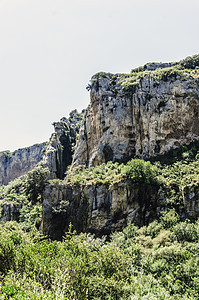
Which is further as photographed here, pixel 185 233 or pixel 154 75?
pixel 154 75

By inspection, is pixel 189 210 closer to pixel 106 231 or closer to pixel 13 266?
pixel 106 231

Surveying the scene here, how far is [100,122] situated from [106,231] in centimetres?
2607

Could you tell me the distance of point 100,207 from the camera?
3183cm

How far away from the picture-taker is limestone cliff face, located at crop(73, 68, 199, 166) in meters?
41.2

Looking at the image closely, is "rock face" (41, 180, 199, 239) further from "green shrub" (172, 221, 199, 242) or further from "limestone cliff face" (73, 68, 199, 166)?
"limestone cliff face" (73, 68, 199, 166)

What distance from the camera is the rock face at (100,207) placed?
3006cm

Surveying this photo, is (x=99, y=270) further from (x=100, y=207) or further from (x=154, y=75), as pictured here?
(x=154, y=75)

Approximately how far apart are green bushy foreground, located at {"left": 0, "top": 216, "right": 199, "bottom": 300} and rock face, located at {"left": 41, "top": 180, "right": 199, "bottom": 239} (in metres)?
8.45

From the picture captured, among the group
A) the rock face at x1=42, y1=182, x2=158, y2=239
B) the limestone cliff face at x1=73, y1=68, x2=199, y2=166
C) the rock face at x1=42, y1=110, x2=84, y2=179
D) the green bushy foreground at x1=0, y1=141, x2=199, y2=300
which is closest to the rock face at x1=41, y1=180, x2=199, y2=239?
the rock face at x1=42, y1=182, x2=158, y2=239

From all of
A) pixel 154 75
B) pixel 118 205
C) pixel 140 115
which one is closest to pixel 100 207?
pixel 118 205

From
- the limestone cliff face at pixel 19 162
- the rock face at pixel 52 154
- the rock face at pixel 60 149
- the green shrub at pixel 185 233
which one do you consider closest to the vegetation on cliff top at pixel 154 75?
the rock face at pixel 60 149

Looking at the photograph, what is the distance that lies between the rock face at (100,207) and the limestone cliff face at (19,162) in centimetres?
5562

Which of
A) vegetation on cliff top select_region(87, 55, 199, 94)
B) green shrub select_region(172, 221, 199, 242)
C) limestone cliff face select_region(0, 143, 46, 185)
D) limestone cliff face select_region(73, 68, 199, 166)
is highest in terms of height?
vegetation on cliff top select_region(87, 55, 199, 94)

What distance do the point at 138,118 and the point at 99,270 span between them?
3554 centimetres
